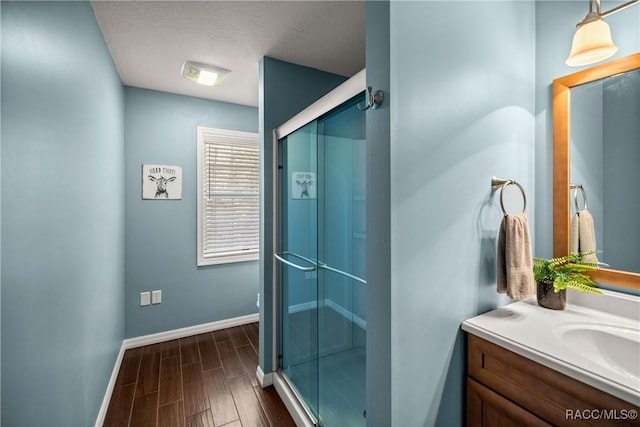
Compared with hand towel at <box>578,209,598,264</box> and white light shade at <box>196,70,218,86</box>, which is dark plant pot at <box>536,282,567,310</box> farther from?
white light shade at <box>196,70,218,86</box>

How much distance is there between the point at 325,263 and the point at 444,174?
2.69 ft

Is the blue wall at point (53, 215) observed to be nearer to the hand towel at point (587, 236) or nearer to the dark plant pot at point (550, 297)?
the dark plant pot at point (550, 297)

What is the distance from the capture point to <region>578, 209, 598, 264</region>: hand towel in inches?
50.1

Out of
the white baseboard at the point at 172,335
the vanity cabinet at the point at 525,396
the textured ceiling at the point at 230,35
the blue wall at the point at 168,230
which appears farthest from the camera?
the blue wall at the point at 168,230

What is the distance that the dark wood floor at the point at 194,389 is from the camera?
5.86 feet

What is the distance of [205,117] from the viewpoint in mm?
2986

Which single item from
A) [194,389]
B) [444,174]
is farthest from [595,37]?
[194,389]

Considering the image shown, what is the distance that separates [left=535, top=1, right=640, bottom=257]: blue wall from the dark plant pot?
0.76ft

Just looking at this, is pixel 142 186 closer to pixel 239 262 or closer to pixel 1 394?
pixel 239 262

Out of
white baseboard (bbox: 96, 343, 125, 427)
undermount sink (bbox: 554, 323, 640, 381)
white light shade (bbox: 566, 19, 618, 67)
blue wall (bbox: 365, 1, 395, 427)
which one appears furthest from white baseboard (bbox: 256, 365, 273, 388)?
white light shade (bbox: 566, 19, 618, 67)

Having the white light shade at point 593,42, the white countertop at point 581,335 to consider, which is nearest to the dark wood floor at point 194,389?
the white countertop at point 581,335

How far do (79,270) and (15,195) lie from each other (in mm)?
645

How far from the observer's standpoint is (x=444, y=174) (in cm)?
110

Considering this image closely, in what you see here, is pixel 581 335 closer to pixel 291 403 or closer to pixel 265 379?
pixel 291 403
